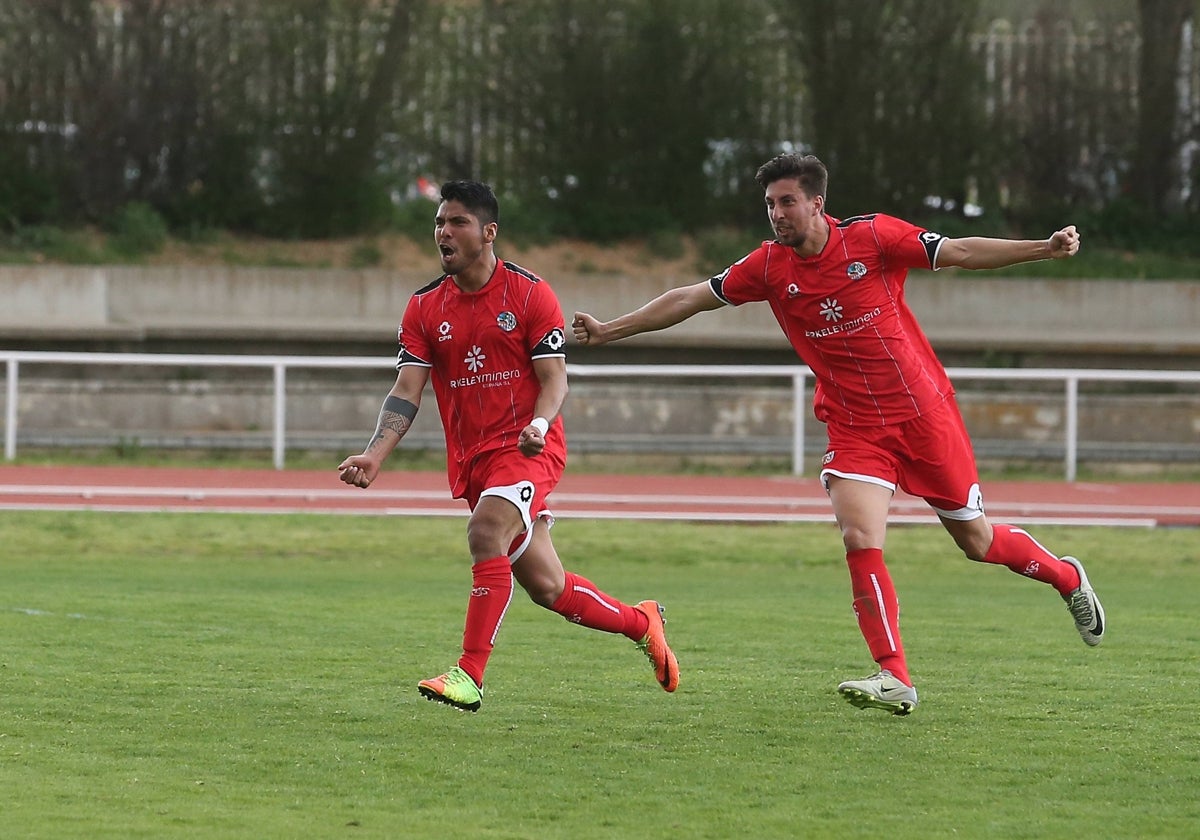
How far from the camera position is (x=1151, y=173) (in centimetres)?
2488

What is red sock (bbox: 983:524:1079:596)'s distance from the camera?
22.6ft

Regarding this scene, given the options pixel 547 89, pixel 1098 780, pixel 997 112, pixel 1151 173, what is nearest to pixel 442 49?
pixel 547 89

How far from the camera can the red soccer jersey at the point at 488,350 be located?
638cm

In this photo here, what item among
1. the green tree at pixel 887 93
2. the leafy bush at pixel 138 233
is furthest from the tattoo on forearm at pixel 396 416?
the green tree at pixel 887 93

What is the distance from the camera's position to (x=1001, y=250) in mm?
6273

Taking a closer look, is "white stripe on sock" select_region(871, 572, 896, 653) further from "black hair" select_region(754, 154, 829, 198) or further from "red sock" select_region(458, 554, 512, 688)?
"black hair" select_region(754, 154, 829, 198)

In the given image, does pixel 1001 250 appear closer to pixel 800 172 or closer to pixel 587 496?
pixel 800 172

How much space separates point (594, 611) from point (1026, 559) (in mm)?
1807

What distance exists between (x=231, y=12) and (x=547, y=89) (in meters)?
4.59

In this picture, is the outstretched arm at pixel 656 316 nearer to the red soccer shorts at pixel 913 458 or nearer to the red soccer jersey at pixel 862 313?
the red soccer jersey at pixel 862 313

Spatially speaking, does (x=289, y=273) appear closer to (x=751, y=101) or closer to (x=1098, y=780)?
(x=751, y=101)

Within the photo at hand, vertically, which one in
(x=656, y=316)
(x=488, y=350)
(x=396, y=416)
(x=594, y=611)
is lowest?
(x=594, y=611)

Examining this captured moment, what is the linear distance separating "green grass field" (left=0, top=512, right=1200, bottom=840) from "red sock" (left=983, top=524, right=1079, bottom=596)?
1.41 ft

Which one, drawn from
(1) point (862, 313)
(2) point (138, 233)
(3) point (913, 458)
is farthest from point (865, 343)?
(2) point (138, 233)
